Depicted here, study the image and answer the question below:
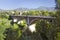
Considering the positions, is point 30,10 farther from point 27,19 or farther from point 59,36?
point 59,36

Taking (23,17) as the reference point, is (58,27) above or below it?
above

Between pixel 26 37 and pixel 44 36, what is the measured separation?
3.50 feet

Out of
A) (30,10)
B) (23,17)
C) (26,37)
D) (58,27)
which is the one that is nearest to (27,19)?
(23,17)

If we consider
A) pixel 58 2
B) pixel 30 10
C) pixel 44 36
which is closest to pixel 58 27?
pixel 58 2

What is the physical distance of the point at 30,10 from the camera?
69.9 ft

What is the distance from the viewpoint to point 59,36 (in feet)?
11.3

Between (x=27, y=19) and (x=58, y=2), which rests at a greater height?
(x=58, y=2)

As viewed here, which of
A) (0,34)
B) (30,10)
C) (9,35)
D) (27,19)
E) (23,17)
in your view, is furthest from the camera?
(30,10)

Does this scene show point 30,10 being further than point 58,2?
Yes

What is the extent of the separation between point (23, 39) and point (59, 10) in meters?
6.67

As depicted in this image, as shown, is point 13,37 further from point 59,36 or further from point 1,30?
point 59,36

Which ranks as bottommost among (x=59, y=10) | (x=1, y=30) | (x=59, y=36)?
(x=1, y=30)

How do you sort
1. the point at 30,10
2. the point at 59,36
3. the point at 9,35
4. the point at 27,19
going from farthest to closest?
the point at 30,10, the point at 27,19, the point at 9,35, the point at 59,36

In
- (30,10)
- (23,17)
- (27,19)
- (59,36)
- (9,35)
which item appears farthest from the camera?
(30,10)
